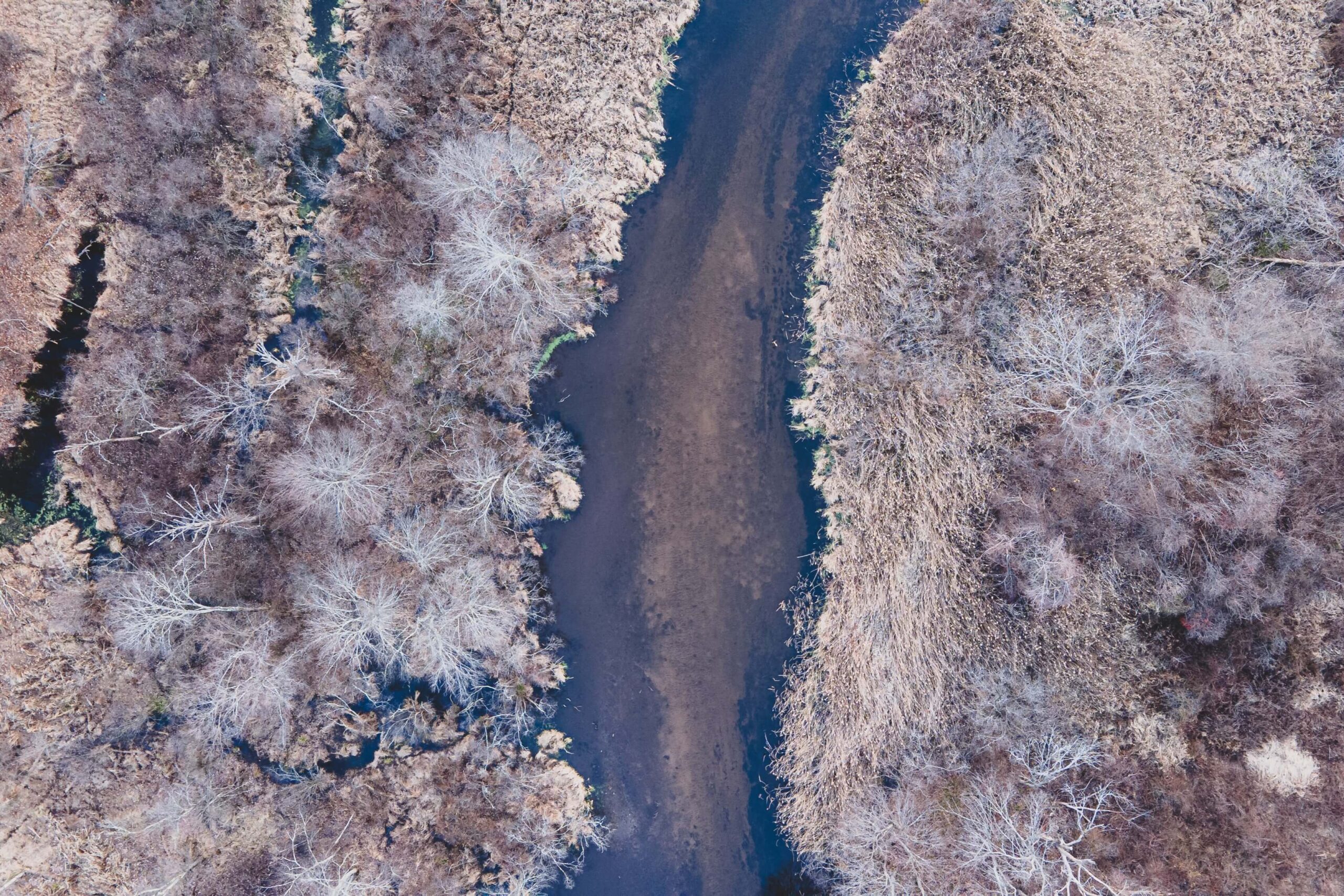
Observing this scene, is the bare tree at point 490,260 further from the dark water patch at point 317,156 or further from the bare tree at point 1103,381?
the bare tree at point 1103,381

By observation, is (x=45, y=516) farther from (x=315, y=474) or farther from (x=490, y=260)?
(x=490, y=260)

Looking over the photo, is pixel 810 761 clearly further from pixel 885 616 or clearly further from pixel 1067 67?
pixel 1067 67

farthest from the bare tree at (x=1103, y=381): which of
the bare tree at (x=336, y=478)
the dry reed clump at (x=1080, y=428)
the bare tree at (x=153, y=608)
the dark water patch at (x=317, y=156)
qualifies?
the bare tree at (x=153, y=608)

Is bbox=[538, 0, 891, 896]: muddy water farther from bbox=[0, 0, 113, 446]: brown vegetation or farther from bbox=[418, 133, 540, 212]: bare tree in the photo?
bbox=[0, 0, 113, 446]: brown vegetation

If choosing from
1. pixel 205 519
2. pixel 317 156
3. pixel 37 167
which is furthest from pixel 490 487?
pixel 37 167

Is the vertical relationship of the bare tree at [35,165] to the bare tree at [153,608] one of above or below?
above

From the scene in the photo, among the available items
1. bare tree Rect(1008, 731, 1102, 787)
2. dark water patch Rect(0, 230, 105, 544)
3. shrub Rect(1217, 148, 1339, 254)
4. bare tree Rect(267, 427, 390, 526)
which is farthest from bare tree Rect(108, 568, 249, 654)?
shrub Rect(1217, 148, 1339, 254)
